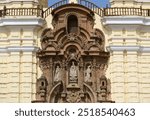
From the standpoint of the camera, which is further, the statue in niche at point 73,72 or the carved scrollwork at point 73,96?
the statue in niche at point 73,72

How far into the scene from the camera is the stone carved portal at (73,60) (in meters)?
21.5

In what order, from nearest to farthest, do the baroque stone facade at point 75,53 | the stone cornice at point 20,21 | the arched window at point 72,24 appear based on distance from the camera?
the baroque stone facade at point 75,53 < the stone cornice at point 20,21 < the arched window at point 72,24

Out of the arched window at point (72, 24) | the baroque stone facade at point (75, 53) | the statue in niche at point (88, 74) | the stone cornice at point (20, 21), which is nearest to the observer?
the baroque stone facade at point (75, 53)

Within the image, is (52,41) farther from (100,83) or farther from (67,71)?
(100,83)

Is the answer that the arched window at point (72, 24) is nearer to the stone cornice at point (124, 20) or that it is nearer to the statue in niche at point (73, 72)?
the stone cornice at point (124, 20)

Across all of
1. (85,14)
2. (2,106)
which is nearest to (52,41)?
(85,14)

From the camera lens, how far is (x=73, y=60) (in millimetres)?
21906

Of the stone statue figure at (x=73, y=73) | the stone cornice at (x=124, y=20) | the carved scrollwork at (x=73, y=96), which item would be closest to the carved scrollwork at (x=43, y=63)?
the stone statue figure at (x=73, y=73)

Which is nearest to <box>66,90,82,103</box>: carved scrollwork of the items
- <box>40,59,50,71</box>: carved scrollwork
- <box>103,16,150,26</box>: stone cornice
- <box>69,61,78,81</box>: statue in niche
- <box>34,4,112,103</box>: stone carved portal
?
<box>34,4,112,103</box>: stone carved portal

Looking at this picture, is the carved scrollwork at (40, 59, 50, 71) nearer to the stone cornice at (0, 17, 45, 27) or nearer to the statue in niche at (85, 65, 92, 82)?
the stone cornice at (0, 17, 45, 27)

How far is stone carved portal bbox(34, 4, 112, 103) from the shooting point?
2152 centimetres

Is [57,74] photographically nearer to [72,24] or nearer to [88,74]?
[88,74]

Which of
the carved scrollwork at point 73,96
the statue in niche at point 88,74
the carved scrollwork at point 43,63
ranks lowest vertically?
the carved scrollwork at point 73,96

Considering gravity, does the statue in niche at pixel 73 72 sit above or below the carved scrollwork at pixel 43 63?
below
